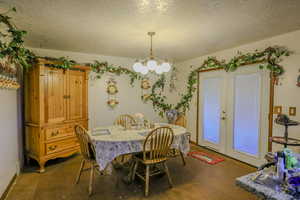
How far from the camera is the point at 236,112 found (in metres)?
3.44

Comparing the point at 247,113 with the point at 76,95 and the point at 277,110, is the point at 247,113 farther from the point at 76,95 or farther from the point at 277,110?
the point at 76,95

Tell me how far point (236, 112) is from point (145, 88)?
2.41 metres

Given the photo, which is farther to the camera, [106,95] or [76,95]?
[106,95]

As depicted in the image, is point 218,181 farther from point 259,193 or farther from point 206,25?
point 206,25

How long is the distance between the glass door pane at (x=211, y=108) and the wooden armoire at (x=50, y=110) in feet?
9.66

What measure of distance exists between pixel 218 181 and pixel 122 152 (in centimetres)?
162

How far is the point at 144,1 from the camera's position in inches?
69.1

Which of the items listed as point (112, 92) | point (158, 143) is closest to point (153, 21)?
point (158, 143)

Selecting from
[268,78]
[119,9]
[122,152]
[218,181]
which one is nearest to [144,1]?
[119,9]

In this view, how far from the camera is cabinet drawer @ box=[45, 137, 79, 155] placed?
293 centimetres

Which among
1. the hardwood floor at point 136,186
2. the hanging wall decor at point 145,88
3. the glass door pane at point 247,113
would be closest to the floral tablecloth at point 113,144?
the hardwood floor at point 136,186

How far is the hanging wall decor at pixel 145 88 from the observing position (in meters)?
4.71

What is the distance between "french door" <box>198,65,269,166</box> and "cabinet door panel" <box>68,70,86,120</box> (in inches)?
112

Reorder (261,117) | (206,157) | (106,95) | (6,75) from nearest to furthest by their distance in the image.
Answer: (6,75)
(261,117)
(206,157)
(106,95)
